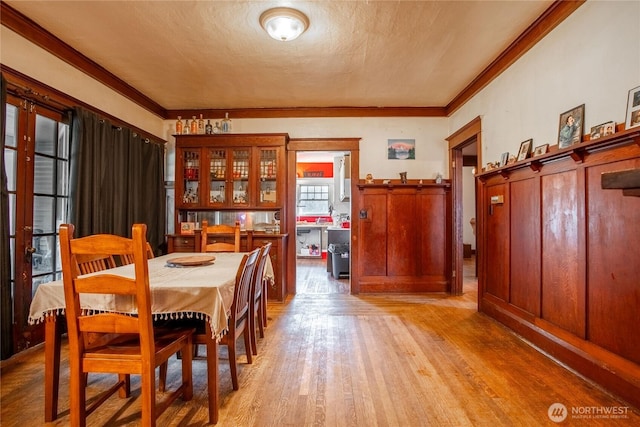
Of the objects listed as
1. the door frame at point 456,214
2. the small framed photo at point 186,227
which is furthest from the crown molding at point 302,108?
the small framed photo at point 186,227

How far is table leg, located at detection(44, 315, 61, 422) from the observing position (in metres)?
1.59

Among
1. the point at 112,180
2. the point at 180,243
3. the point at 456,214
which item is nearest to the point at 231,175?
Result: the point at 180,243

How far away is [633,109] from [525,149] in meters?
0.92

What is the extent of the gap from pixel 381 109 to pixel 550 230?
8.94 ft

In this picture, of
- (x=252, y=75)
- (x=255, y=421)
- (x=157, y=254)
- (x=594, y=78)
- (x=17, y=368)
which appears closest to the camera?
(x=255, y=421)

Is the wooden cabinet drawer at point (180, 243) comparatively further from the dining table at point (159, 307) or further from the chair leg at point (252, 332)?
the dining table at point (159, 307)

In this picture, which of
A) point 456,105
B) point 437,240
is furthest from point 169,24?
point 437,240

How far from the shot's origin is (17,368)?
220 centimetres

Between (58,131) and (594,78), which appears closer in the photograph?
(594,78)

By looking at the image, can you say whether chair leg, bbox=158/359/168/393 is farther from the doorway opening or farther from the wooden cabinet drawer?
the doorway opening

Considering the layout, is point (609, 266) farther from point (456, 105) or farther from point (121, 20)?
point (121, 20)

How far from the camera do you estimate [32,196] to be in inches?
98.6

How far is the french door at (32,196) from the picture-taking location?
2.35 m

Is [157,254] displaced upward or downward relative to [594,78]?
downward
